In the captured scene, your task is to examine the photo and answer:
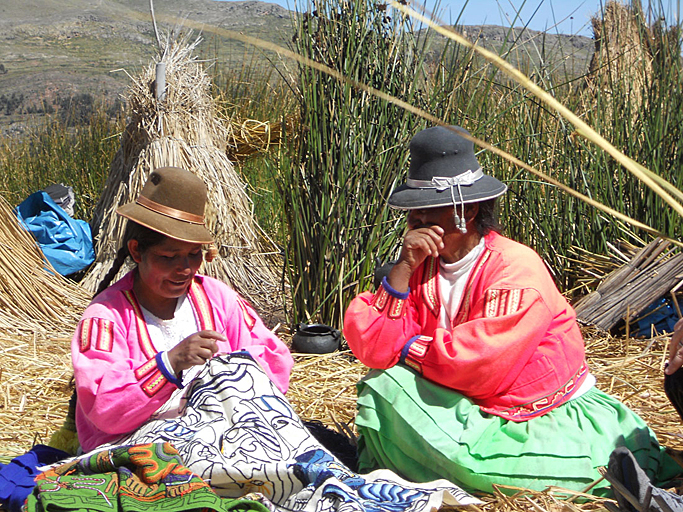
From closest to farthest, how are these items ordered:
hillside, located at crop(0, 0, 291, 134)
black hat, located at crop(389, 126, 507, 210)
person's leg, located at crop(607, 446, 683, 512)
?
person's leg, located at crop(607, 446, 683, 512)
black hat, located at crop(389, 126, 507, 210)
hillside, located at crop(0, 0, 291, 134)

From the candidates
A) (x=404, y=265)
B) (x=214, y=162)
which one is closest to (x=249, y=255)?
(x=214, y=162)

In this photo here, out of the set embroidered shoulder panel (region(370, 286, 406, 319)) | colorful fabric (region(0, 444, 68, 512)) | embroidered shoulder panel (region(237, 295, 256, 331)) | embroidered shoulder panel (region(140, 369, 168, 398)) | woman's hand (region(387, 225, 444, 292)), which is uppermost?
woman's hand (region(387, 225, 444, 292))

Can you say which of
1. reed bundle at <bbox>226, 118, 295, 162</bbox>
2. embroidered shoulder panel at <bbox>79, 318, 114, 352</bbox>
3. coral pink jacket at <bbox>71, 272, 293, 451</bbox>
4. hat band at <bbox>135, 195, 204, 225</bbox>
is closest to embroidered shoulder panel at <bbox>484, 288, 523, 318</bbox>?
coral pink jacket at <bbox>71, 272, 293, 451</bbox>

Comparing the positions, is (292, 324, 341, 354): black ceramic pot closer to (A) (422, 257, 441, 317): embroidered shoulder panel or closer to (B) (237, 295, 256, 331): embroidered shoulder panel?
(B) (237, 295, 256, 331): embroidered shoulder panel

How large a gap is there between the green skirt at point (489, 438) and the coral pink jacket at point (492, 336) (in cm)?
6

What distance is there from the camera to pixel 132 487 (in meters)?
2.02

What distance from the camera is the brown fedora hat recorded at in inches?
90.3

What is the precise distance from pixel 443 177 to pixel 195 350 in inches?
38.9

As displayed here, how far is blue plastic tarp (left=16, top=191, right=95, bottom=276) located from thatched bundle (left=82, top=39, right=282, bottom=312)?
5.1 inches

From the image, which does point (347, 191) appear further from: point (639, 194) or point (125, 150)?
point (125, 150)

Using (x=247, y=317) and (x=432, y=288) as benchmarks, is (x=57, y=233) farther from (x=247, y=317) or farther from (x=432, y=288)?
(x=432, y=288)

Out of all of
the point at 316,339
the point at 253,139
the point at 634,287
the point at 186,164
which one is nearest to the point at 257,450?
the point at 316,339

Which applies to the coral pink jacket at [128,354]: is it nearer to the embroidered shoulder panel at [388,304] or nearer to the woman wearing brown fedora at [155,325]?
the woman wearing brown fedora at [155,325]

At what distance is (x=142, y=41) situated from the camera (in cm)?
5103
